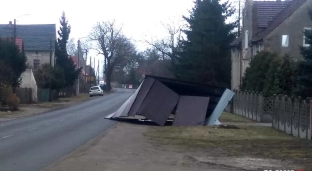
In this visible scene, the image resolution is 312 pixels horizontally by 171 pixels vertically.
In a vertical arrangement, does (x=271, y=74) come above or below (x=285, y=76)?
above

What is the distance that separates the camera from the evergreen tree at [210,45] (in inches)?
2530

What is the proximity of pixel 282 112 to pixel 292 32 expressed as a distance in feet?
67.8

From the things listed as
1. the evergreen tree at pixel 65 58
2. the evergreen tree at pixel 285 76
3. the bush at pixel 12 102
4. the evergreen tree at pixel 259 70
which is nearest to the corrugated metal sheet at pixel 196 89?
the evergreen tree at pixel 285 76

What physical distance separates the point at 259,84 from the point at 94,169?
33321 millimetres

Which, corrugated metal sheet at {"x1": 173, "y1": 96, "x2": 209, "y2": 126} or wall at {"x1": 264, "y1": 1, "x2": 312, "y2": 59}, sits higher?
wall at {"x1": 264, "y1": 1, "x2": 312, "y2": 59}

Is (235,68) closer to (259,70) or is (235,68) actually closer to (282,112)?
(259,70)

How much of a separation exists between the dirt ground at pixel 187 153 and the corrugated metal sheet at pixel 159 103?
7205 millimetres

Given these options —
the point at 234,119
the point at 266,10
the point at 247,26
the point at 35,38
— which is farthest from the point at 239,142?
the point at 35,38

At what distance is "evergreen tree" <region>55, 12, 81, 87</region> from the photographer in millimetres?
84812

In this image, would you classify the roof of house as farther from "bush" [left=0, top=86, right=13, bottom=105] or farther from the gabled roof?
"bush" [left=0, top=86, right=13, bottom=105]

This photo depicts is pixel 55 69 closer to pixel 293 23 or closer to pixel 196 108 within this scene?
pixel 293 23

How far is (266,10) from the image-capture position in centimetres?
5788

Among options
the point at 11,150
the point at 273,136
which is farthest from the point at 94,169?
the point at 273,136

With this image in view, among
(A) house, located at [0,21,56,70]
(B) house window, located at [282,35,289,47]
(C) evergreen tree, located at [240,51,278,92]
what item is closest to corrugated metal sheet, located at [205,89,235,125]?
(C) evergreen tree, located at [240,51,278,92]
